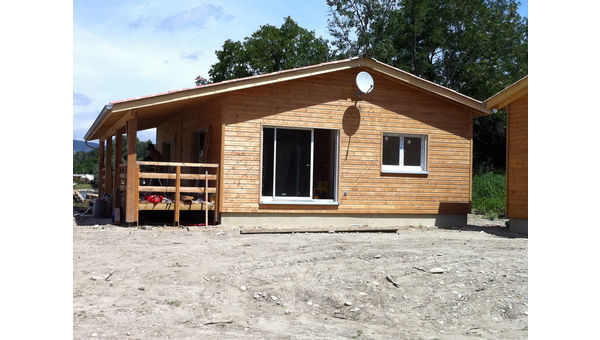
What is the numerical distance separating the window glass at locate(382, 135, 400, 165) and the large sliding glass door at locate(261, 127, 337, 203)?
122cm

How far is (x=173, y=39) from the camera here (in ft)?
36.2

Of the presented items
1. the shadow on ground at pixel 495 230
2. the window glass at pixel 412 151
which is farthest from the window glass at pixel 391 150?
the shadow on ground at pixel 495 230

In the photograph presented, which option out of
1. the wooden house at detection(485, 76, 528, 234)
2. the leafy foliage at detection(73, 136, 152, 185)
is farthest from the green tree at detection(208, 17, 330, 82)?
the wooden house at detection(485, 76, 528, 234)

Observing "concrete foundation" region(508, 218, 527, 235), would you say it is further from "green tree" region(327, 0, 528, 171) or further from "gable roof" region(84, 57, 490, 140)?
"green tree" region(327, 0, 528, 171)

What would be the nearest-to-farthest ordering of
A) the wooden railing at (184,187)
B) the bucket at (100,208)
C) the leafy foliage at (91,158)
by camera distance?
the wooden railing at (184,187)
the bucket at (100,208)
the leafy foliage at (91,158)

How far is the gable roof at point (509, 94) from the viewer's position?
1213 cm

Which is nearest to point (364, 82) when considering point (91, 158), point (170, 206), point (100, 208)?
point (170, 206)

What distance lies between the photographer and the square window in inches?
527

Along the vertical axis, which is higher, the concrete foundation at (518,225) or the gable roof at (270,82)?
the gable roof at (270,82)

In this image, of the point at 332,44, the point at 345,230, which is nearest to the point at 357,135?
the point at 345,230

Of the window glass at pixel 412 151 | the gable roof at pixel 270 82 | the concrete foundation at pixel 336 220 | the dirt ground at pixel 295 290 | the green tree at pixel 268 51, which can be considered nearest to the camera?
the dirt ground at pixel 295 290

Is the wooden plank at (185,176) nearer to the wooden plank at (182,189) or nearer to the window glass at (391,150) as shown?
the wooden plank at (182,189)

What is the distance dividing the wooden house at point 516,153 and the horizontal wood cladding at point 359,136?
3.97 ft
